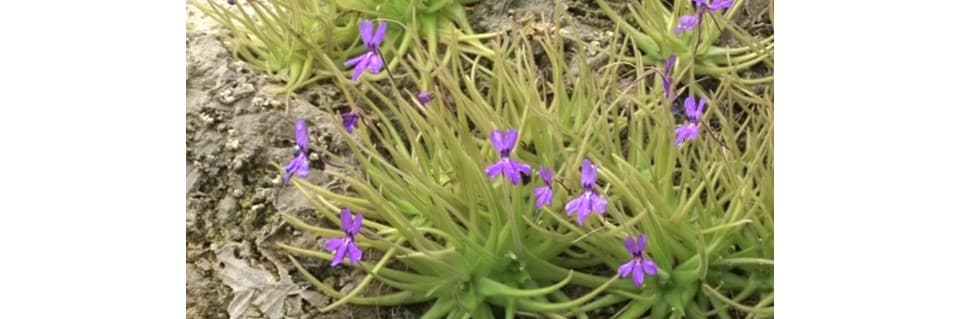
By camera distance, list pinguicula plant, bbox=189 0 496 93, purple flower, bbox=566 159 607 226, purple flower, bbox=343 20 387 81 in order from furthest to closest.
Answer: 1. pinguicula plant, bbox=189 0 496 93
2. purple flower, bbox=343 20 387 81
3. purple flower, bbox=566 159 607 226

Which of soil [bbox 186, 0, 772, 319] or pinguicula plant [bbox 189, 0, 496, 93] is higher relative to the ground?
pinguicula plant [bbox 189, 0, 496, 93]

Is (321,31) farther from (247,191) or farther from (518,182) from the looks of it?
(518,182)

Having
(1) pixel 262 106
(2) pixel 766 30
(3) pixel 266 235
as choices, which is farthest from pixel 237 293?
(2) pixel 766 30

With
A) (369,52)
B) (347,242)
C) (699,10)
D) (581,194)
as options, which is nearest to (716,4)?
(699,10)

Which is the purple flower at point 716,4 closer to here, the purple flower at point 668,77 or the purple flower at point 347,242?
the purple flower at point 668,77

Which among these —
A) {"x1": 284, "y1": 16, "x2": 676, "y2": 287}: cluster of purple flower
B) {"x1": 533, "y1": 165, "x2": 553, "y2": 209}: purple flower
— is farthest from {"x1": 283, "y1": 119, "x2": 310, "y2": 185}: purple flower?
{"x1": 533, "y1": 165, "x2": 553, "y2": 209}: purple flower

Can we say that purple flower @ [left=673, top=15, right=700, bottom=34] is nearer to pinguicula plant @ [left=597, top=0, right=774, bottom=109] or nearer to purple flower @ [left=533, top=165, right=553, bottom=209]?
pinguicula plant @ [left=597, top=0, right=774, bottom=109]
